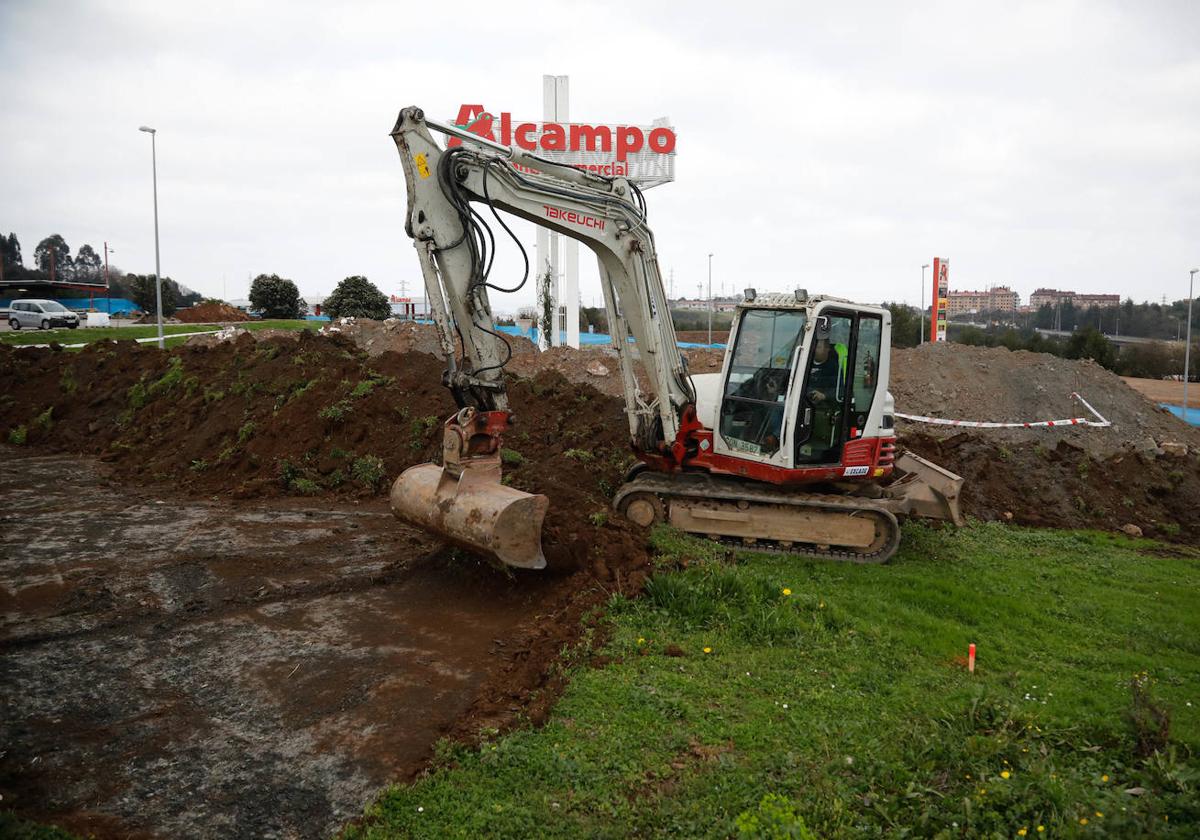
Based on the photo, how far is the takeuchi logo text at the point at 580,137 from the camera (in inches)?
1041

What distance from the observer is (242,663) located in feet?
21.2

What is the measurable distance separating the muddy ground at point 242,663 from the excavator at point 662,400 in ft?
2.81

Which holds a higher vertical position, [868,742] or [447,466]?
[447,466]

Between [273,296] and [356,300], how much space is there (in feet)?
20.6

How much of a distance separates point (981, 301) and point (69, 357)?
113 meters

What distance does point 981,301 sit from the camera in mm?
112250

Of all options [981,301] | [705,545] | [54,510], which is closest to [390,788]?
[705,545]

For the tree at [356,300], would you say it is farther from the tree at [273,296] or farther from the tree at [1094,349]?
the tree at [1094,349]

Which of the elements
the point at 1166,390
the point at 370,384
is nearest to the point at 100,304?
the point at 370,384

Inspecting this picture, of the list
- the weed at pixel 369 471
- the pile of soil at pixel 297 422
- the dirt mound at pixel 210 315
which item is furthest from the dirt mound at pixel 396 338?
the dirt mound at pixel 210 315

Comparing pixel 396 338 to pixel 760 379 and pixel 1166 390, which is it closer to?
pixel 760 379

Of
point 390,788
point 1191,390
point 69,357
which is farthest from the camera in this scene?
point 1191,390

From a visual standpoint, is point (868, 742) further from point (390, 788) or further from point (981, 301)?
point (981, 301)

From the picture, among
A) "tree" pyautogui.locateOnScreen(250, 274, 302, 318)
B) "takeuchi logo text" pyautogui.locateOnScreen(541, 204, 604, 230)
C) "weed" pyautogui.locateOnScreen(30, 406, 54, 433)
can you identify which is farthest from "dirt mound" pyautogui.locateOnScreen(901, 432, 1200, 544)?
"tree" pyautogui.locateOnScreen(250, 274, 302, 318)
